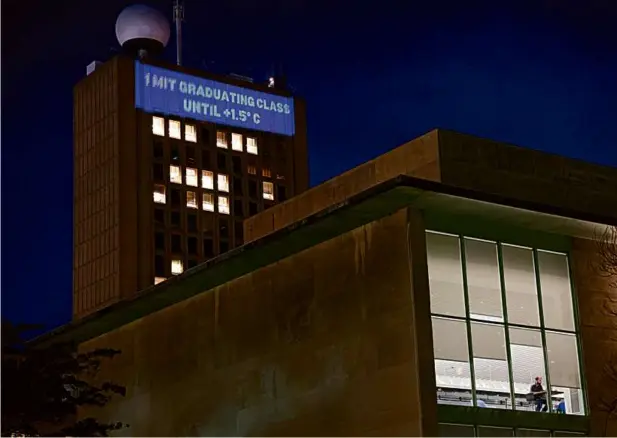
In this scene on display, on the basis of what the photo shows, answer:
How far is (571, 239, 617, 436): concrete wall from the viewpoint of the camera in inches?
1191

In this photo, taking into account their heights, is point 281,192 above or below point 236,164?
below

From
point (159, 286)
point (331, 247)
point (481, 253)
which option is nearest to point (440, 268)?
point (481, 253)

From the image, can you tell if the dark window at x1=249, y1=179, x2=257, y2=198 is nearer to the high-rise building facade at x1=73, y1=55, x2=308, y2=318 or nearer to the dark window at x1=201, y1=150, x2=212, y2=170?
the high-rise building facade at x1=73, y1=55, x2=308, y2=318

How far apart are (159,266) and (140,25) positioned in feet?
77.0

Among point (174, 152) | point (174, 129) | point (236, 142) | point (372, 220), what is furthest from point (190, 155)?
point (372, 220)

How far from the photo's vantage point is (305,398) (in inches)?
1218

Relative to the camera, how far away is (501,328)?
2958 cm

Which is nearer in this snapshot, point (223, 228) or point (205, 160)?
point (223, 228)

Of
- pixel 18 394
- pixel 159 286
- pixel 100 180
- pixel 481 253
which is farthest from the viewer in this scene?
pixel 100 180

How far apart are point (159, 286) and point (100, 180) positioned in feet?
245

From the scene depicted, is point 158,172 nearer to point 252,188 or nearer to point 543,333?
point 252,188

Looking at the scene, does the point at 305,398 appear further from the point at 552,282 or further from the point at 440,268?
the point at 552,282

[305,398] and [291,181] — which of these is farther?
[291,181]

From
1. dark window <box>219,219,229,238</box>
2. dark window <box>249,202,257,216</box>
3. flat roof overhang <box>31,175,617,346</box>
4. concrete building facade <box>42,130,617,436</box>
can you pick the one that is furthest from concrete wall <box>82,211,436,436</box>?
dark window <box>249,202,257,216</box>
